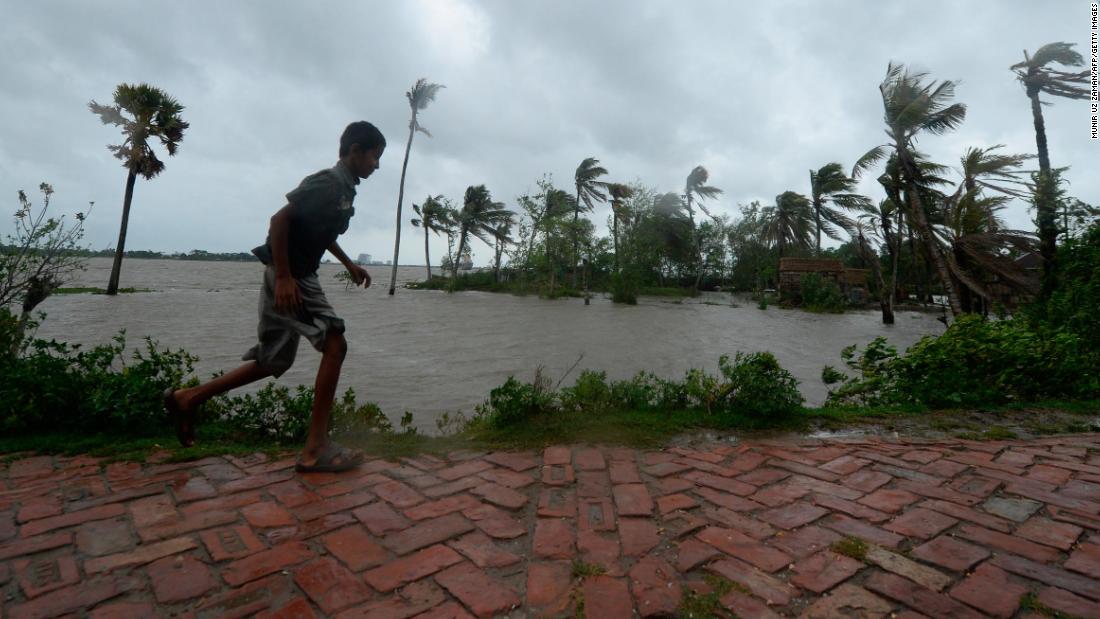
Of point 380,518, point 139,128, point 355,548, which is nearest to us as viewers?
point 355,548

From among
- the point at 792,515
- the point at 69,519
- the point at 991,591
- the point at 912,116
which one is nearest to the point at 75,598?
the point at 69,519

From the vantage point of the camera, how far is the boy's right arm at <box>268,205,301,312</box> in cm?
238

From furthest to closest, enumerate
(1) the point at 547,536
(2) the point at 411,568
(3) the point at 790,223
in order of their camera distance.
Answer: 1. (3) the point at 790,223
2. (1) the point at 547,536
3. (2) the point at 411,568

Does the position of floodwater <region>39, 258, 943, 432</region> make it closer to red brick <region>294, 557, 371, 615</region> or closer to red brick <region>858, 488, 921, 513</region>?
red brick <region>294, 557, 371, 615</region>

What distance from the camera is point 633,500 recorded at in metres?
2.26

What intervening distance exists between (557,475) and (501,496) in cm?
35

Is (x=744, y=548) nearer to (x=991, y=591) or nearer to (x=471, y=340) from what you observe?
(x=991, y=591)

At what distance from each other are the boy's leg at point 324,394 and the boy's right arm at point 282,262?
25 cm

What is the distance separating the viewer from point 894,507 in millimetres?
2197

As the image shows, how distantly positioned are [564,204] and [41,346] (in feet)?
97.5

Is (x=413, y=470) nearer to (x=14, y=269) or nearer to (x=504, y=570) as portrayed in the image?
(x=504, y=570)

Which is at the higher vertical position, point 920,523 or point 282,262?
point 282,262

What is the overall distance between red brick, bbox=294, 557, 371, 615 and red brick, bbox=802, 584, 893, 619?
131 centimetres

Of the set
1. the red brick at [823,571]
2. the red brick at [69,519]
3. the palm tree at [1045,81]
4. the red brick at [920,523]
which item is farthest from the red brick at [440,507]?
the palm tree at [1045,81]
